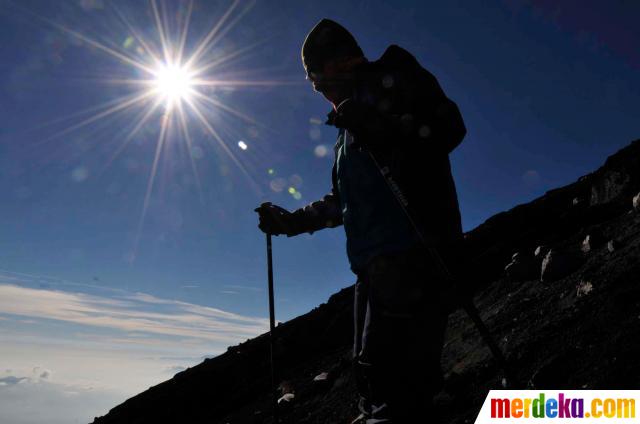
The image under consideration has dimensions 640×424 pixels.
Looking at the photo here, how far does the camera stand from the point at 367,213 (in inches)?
100

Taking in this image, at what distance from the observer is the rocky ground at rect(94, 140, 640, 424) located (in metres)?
4.36

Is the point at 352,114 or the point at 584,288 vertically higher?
the point at 352,114

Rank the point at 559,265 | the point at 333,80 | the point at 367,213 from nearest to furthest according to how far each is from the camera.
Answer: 1. the point at 367,213
2. the point at 333,80
3. the point at 559,265

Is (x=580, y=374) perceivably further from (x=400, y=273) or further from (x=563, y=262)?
(x=563, y=262)

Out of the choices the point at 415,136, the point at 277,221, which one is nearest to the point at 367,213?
the point at 415,136

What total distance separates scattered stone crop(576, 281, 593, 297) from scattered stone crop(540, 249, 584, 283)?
1.08 meters

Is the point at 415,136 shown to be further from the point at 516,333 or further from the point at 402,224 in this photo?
the point at 516,333

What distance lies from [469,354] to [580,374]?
6.35ft

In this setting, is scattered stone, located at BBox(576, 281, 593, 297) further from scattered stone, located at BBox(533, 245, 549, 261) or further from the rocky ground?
scattered stone, located at BBox(533, 245, 549, 261)

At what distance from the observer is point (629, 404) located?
129 inches

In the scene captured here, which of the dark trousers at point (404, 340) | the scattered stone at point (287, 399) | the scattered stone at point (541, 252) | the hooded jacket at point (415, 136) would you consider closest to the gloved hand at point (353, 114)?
the hooded jacket at point (415, 136)

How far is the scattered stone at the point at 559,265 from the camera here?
6.95 m

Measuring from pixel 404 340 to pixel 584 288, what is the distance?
461 centimetres

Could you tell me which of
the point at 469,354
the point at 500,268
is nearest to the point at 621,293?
the point at 469,354
